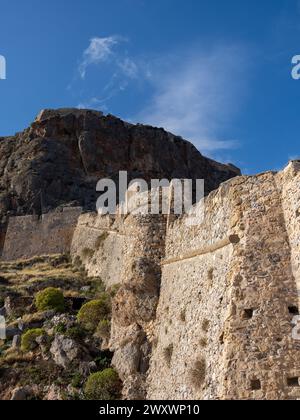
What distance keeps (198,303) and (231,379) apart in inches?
165

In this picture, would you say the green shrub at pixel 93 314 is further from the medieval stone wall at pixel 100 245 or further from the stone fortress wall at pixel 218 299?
the medieval stone wall at pixel 100 245

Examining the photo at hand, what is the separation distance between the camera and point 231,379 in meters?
11.1

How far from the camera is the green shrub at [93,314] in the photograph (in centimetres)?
2185

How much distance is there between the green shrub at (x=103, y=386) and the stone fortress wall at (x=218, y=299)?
0.34m

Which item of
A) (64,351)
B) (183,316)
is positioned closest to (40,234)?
(64,351)

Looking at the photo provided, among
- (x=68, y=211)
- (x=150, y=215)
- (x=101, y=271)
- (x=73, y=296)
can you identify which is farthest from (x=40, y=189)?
(x=150, y=215)

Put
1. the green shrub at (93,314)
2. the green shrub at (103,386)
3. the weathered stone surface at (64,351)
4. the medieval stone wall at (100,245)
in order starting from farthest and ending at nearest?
1. the medieval stone wall at (100,245)
2. the green shrub at (93,314)
3. the weathered stone surface at (64,351)
4. the green shrub at (103,386)

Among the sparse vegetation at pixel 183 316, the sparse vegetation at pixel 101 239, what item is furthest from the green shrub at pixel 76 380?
the sparse vegetation at pixel 101 239

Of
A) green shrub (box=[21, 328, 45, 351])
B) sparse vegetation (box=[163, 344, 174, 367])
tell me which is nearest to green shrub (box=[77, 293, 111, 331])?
green shrub (box=[21, 328, 45, 351])

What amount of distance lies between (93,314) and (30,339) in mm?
3020

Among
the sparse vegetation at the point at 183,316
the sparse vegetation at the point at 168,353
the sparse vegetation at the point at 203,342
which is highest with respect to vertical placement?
the sparse vegetation at the point at 183,316

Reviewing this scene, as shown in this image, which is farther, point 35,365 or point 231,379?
point 35,365

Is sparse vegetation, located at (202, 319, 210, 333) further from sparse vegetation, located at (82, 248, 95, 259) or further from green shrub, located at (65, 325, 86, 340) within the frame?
sparse vegetation, located at (82, 248, 95, 259)
